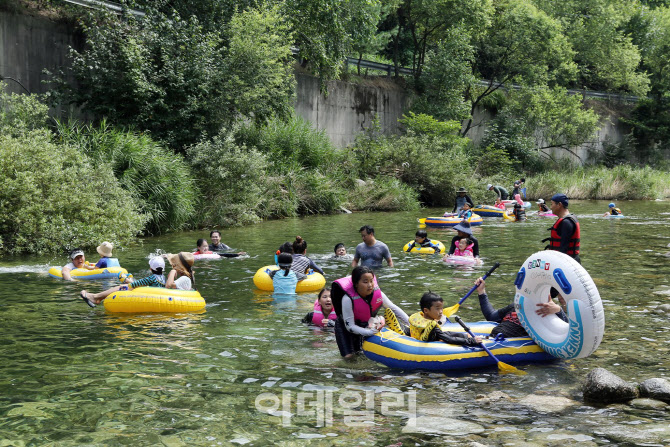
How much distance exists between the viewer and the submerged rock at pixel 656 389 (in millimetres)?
5750

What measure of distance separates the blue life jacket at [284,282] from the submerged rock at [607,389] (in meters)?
5.61

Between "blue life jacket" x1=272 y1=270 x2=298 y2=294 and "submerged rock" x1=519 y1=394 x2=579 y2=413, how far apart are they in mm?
5357

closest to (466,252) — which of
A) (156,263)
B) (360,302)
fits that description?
(156,263)

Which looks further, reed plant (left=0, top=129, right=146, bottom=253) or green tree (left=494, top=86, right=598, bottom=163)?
green tree (left=494, top=86, right=598, bottom=163)

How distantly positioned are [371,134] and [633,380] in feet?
89.0

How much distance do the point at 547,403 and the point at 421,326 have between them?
166 centimetres

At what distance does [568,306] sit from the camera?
642 centimetres

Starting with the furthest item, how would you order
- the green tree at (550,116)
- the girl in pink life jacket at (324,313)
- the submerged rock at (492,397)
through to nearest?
1. the green tree at (550,116)
2. the girl in pink life jacket at (324,313)
3. the submerged rock at (492,397)

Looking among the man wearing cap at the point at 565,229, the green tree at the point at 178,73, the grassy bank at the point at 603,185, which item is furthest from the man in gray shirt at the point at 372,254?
the grassy bank at the point at 603,185

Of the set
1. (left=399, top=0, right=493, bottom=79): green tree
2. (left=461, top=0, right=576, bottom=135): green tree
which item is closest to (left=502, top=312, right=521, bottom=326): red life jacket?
(left=399, top=0, right=493, bottom=79): green tree

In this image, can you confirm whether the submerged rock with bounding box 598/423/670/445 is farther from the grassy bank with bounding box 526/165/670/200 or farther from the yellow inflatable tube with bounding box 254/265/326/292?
the grassy bank with bounding box 526/165/670/200

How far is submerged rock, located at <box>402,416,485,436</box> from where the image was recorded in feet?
16.6

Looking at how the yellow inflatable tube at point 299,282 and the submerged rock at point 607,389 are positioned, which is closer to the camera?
the submerged rock at point 607,389

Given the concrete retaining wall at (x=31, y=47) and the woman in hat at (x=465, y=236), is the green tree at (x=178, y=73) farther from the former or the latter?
A: the woman in hat at (x=465, y=236)
